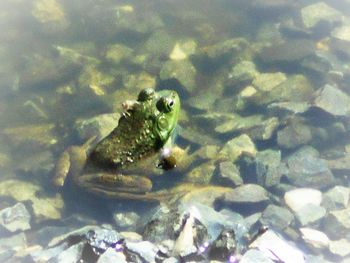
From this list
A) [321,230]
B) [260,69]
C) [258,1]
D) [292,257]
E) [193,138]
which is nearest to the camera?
[292,257]

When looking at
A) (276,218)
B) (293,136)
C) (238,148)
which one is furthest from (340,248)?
(238,148)

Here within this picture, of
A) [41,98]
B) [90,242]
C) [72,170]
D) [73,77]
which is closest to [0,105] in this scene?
[41,98]

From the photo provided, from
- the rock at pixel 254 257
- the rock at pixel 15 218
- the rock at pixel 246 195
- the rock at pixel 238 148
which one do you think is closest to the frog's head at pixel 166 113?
the rock at pixel 254 257

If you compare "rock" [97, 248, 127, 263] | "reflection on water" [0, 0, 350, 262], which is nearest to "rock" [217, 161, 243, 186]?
"reflection on water" [0, 0, 350, 262]

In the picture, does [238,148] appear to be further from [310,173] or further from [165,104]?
[165,104]

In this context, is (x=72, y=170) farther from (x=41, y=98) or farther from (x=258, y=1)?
(x=258, y=1)

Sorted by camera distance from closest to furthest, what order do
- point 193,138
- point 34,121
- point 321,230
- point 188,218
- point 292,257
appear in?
point 292,257
point 188,218
point 321,230
point 193,138
point 34,121
